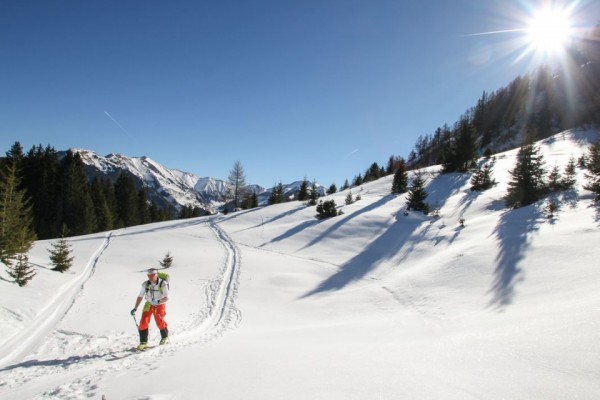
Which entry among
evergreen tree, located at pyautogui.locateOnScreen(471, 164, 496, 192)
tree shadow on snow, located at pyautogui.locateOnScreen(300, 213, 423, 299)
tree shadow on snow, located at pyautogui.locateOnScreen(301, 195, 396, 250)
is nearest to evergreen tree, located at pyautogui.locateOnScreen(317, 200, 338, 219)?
tree shadow on snow, located at pyautogui.locateOnScreen(301, 195, 396, 250)

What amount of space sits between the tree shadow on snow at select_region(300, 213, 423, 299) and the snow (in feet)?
0.55

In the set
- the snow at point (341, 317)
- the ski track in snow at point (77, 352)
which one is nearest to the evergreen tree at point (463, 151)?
the snow at point (341, 317)

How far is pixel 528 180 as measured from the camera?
2367 cm

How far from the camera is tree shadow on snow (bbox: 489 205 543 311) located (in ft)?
34.2

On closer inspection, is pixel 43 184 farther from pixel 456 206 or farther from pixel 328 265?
pixel 456 206

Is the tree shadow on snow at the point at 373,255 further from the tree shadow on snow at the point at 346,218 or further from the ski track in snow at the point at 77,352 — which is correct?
the ski track in snow at the point at 77,352

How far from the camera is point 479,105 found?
4879 inches

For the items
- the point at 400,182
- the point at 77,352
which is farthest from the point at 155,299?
the point at 400,182

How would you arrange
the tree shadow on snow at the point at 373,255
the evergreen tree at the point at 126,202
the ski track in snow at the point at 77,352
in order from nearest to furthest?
the ski track in snow at the point at 77,352 < the tree shadow on snow at the point at 373,255 < the evergreen tree at the point at 126,202

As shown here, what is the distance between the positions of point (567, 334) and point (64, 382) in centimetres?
942

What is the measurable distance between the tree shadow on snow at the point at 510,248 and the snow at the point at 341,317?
10cm

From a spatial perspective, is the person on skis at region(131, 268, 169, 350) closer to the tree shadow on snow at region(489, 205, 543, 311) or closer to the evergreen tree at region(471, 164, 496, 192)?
the tree shadow on snow at region(489, 205, 543, 311)

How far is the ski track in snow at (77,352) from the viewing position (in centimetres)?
571

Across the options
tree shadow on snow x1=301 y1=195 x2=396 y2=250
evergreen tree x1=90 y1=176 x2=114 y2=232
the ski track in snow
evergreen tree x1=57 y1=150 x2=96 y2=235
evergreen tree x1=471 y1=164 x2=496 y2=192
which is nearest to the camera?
the ski track in snow
